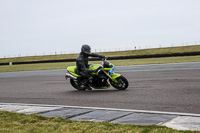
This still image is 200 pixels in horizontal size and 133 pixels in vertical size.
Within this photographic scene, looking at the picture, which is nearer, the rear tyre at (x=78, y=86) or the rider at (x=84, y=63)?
the rider at (x=84, y=63)

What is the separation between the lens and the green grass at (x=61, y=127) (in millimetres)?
4645

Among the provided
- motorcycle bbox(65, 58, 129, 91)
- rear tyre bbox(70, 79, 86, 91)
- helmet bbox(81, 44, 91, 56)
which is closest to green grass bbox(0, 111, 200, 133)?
motorcycle bbox(65, 58, 129, 91)

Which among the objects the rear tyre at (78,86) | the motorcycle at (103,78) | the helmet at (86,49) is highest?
the helmet at (86,49)

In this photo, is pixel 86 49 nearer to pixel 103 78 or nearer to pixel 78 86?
pixel 103 78

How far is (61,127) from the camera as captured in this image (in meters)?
5.06

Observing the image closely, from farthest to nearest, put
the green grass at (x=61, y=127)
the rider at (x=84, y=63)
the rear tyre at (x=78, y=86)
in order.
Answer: the rear tyre at (x=78, y=86) → the rider at (x=84, y=63) → the green grass at (x=61, y=127)

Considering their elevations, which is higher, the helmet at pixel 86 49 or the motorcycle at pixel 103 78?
the helmet at pixel 86 49

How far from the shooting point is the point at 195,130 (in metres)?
4.48

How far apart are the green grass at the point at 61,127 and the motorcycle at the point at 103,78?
15.9 ft

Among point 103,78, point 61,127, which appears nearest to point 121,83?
point 103,78

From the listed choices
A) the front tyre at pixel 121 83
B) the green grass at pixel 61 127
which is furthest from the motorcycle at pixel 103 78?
the green grass at pixel 61 127

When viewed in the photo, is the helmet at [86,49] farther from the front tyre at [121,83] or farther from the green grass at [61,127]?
the green grass at [61,127]

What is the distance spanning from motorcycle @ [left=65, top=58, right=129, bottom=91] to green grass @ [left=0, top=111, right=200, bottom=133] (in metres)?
4.84

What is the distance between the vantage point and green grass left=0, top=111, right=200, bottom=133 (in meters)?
4.64
